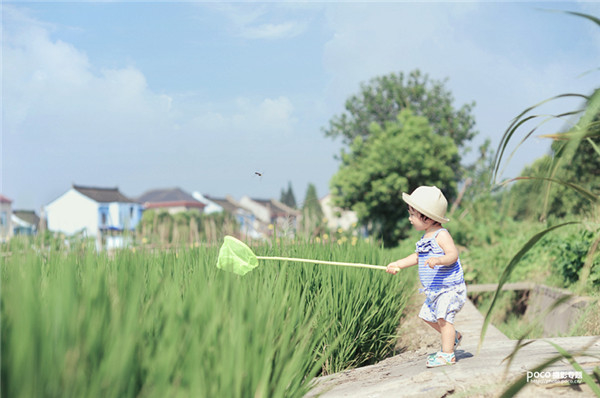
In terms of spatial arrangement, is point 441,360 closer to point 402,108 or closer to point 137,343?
point 137,343

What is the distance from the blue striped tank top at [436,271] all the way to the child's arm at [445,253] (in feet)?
0.17

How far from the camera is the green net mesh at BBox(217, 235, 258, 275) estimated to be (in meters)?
3.33

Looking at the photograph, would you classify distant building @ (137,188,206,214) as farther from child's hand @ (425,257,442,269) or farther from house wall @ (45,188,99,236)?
child's hand @ (425,257,442,269)

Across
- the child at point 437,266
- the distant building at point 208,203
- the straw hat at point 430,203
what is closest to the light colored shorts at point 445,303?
the child at point 437,266

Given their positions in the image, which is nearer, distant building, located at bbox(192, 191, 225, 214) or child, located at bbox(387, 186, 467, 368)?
child, located at bbox(387, 186, 467, 368)

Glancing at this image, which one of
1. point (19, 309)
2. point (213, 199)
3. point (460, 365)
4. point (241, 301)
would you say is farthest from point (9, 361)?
point (213, 199)

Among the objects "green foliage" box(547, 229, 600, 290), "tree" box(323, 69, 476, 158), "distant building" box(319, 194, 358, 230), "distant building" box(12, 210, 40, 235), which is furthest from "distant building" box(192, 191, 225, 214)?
"green foliage" box(547, 229, 600, 290)

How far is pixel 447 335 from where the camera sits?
3.42m

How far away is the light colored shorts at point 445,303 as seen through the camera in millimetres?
3479

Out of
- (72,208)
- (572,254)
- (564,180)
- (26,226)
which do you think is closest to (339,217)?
(26,226)

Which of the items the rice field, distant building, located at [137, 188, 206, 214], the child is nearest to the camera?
the rice field

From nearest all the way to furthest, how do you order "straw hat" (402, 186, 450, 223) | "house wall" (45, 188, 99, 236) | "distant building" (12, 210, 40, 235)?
"straw hat" (402, 186, 450, 223), "distant building" (12, 210, 40, 235), "house wall" (45, 188, 99, 236)

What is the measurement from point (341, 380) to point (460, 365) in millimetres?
695

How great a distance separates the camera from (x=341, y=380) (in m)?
3.04
